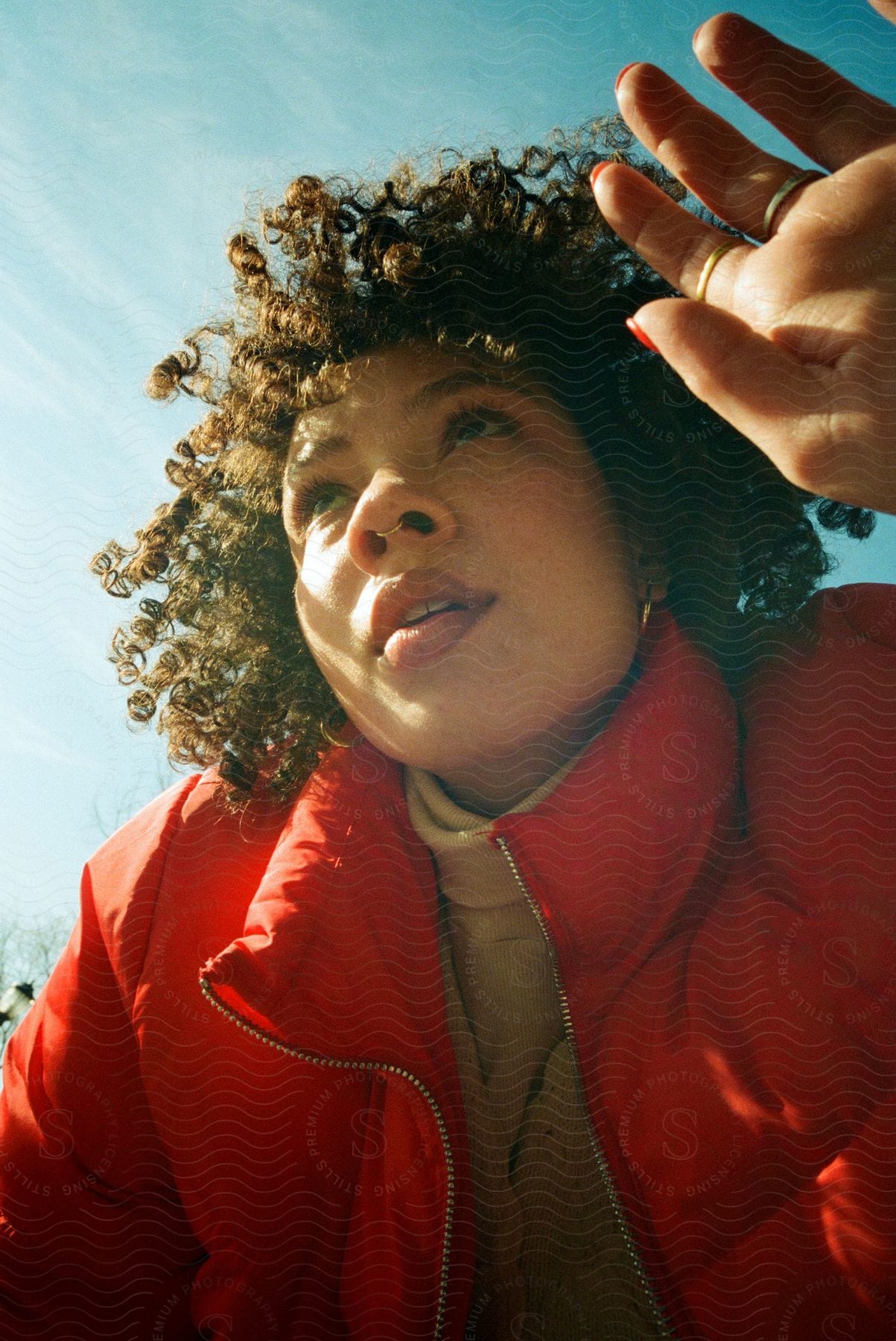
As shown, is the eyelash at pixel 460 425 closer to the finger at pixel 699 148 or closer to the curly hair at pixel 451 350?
the curly hair at pixel 451 350

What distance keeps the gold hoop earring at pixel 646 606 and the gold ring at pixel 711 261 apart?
0.26 meters

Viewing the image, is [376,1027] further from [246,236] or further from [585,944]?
[246,236]

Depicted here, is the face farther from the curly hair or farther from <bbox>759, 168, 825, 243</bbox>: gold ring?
<bbox>759, 168, 825, 243</bbox>: gold ring

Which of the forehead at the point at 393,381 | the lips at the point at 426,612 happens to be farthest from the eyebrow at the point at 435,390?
the lips at the point at 426,612

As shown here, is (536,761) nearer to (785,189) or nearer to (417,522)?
(417,522)

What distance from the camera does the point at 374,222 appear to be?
2.54 feet

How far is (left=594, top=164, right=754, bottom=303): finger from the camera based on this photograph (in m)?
0.46

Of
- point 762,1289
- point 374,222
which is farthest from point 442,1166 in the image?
point 374,222

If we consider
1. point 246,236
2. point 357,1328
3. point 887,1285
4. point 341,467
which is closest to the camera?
point 887,1285

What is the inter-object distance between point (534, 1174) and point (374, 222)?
0.73m

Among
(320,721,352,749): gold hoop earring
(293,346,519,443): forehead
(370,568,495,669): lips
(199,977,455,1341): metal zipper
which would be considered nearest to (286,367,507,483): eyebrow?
(293,346,519,443): forehead

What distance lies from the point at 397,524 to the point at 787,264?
0.29 m

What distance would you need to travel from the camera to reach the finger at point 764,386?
0.40 m

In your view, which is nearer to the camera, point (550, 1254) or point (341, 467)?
point (550, 1254)
